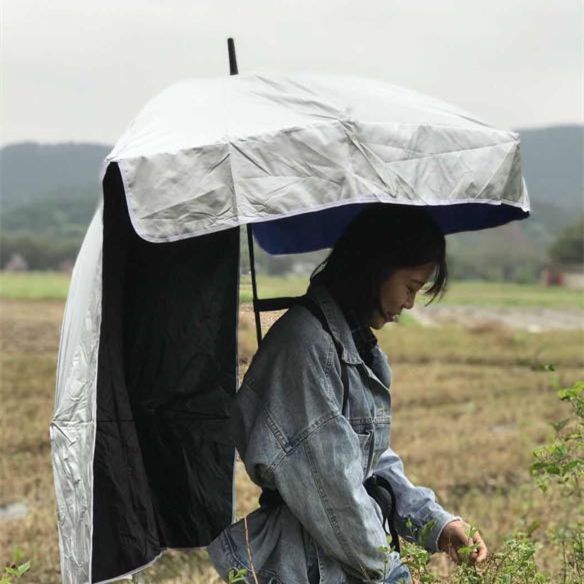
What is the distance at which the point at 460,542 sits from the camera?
2537mm

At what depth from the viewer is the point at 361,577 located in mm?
2260

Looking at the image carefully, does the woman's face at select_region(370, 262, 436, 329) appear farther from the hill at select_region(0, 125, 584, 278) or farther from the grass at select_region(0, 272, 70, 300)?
the hill at select_region(0, 125, 584, 278)

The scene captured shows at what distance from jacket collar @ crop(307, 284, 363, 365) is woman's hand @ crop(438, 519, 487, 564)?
0.57 metres

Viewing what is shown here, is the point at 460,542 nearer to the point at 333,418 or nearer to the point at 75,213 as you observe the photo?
the point at 333,418

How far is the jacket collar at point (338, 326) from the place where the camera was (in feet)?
7.48

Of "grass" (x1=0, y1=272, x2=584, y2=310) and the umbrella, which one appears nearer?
the umbrella

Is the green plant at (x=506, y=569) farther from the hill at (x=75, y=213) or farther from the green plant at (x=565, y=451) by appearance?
the hill at (x=75, y=213)

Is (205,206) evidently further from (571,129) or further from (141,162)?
(571,129)

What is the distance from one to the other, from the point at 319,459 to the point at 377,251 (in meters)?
0.54

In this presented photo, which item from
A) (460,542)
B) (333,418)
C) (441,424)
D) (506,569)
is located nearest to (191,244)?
(333,418)

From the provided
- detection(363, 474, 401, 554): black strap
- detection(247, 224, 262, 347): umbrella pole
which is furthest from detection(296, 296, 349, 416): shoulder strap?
detection(247, 224, 262, 347): umbrella pole

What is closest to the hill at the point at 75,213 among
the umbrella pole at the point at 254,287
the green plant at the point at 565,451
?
the umbrella pole at the point at 254,287

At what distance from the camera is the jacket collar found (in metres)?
2.28

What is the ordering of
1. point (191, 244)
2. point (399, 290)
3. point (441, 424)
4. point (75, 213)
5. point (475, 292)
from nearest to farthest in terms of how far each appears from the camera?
point (399, 290), point (191, 244), point (441, 424), point (75, 213), point (475, 292)
